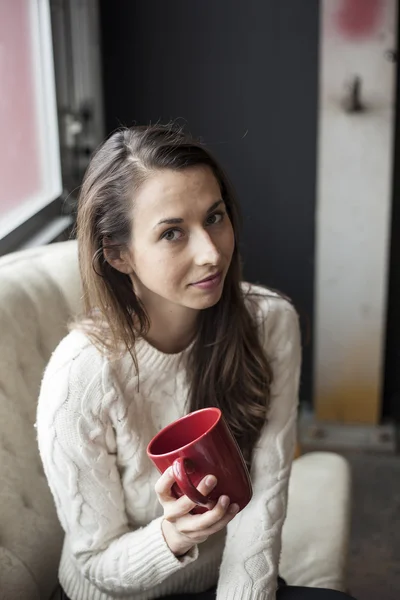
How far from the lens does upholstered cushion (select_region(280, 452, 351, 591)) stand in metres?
1.42

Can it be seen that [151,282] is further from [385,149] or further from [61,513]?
[385,149]

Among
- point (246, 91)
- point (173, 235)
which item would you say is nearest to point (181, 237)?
point (173, 235)

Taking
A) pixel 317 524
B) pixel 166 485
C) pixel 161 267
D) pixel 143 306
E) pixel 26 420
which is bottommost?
pixel 317 524

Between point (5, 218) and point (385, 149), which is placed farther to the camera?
point (385, 149)

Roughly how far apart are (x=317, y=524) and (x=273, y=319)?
44cm

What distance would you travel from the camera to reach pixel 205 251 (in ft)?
3.65

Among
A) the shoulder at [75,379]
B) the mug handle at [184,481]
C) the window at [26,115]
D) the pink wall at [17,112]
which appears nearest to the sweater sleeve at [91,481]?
the shoulder at [75,379]

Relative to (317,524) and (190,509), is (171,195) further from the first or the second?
(317,524)

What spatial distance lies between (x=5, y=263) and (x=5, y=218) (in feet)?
1.75

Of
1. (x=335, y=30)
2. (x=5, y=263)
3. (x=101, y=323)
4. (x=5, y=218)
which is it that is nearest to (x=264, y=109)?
(x=335, y=30)

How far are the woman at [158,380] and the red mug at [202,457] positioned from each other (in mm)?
25

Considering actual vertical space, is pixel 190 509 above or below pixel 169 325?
below

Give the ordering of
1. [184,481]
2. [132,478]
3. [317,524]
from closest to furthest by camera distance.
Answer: [184,481] < [132,478] < [317,524]

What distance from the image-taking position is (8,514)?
1.27 m
